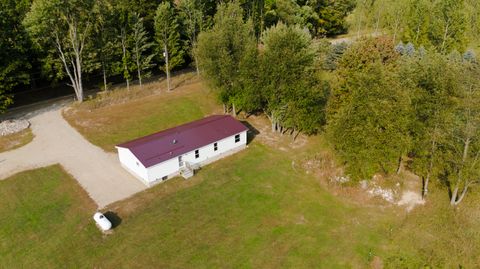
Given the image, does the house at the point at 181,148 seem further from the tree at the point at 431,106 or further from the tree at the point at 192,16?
the tree at the point at 192,16

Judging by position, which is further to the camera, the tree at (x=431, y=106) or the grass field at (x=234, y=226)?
the tree at (x=431, y=106)

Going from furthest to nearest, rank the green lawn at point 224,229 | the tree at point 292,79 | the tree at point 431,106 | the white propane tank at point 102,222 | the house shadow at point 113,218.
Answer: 1. the tree at point 292,79
2. the house shadow at point 113,218
3. the tree at point 431,106
4. the white propane tank at point 102,222
5. the green lawn at point 224,229

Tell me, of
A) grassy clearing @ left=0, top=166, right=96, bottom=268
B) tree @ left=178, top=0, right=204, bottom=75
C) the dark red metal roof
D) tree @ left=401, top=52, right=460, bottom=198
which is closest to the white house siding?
the dark red metal roof

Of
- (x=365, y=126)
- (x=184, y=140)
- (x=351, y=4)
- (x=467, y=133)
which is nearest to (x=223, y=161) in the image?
(x=184, y=140)

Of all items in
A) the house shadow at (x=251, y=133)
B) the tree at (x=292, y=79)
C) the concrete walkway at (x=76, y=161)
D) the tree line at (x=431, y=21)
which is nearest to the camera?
the concrete walkway at (x=76, y=161)

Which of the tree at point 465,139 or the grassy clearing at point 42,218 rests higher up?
the tree at point 465,139

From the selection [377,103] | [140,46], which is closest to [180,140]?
[377,103]

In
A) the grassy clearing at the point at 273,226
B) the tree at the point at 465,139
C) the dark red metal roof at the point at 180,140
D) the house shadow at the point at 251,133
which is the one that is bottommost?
the grassy clearing at the point at 273,226

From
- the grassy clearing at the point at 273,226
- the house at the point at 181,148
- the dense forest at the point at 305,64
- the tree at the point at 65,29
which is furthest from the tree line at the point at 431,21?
the tree at the point at 65,29
